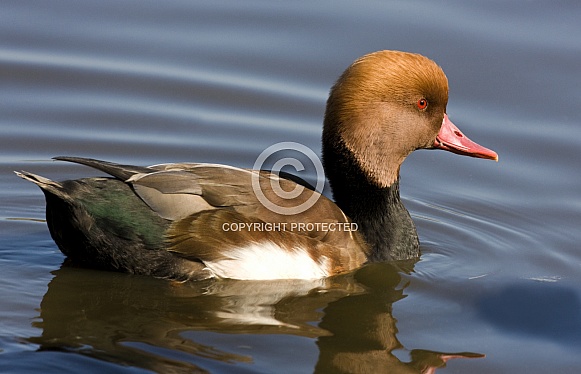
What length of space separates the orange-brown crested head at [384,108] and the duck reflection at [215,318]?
0.83 meters

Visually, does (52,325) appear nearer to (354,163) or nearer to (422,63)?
(354,163)

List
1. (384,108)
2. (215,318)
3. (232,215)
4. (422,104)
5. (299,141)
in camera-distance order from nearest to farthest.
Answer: (215,318) < (232,215) < (384,108) < (422,104) < (299,141)

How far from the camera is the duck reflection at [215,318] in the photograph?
6.20 metres

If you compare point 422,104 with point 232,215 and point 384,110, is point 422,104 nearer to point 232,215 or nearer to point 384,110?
point 384,110

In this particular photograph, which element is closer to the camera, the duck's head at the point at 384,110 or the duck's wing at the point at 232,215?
the duck's wing at the point at 232,215

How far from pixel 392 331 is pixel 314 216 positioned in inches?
38.2

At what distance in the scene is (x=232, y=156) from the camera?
9.19 meters

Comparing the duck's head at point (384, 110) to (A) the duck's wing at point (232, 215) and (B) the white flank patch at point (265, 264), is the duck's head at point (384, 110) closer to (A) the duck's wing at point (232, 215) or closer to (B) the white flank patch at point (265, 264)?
(A) the duck's wing at point (232, 215)

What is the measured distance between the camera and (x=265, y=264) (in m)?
7.13

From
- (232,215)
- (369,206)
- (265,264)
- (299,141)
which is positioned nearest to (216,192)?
(232,215)

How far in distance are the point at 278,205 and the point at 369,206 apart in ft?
2.82

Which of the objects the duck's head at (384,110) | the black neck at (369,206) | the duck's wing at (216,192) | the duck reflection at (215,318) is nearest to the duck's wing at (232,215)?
the duck's wing at (216,192)

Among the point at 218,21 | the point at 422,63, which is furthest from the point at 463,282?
the point at 218,21

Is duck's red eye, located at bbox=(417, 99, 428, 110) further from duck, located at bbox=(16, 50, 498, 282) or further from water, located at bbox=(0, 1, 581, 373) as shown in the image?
water, located at bbox=(0, 1, 581, 373)
